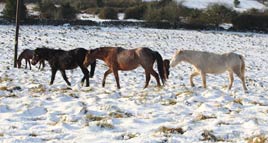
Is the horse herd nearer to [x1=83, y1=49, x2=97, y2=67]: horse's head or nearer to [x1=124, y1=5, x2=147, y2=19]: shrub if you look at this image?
[x1=83, y1=49, x2=97, y2=67]: horse's head

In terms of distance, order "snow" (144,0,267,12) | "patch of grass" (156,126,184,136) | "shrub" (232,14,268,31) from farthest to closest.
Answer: "snow" (144,0,267,12) → "shrub" (232,14,268,31) → "patch of grass" (156,126,184,136)

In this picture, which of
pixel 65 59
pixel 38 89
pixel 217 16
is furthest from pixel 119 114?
pixel 217 16

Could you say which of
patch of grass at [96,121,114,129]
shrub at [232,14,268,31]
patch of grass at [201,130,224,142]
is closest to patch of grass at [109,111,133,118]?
patch of grass at [96,121,114,129]

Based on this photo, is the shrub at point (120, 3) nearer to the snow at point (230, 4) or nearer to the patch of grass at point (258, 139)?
the snow at point (230, 4)

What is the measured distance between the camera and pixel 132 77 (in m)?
14.8

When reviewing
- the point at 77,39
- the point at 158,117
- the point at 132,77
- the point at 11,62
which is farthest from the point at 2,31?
the point at 158,117

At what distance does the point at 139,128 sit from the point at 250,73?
12438mm

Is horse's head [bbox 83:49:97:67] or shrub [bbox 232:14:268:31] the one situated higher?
shrub [bbox 232:14:268:31]

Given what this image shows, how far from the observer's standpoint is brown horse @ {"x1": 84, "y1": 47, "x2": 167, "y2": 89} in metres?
11.7

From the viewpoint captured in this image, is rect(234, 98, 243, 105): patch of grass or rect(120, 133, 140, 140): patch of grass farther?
rect(234, 98, 243, 105): patch of grass

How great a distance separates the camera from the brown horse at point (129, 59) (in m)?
11.7

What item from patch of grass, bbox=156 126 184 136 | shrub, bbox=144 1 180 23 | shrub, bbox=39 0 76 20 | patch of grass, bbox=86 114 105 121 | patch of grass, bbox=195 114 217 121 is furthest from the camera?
shrub, bbox=144 1 180 23

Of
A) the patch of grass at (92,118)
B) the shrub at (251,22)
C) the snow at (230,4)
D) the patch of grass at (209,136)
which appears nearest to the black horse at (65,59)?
the patch of grass at (92,118)

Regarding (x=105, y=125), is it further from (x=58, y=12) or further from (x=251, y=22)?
(x=58, y=12)
